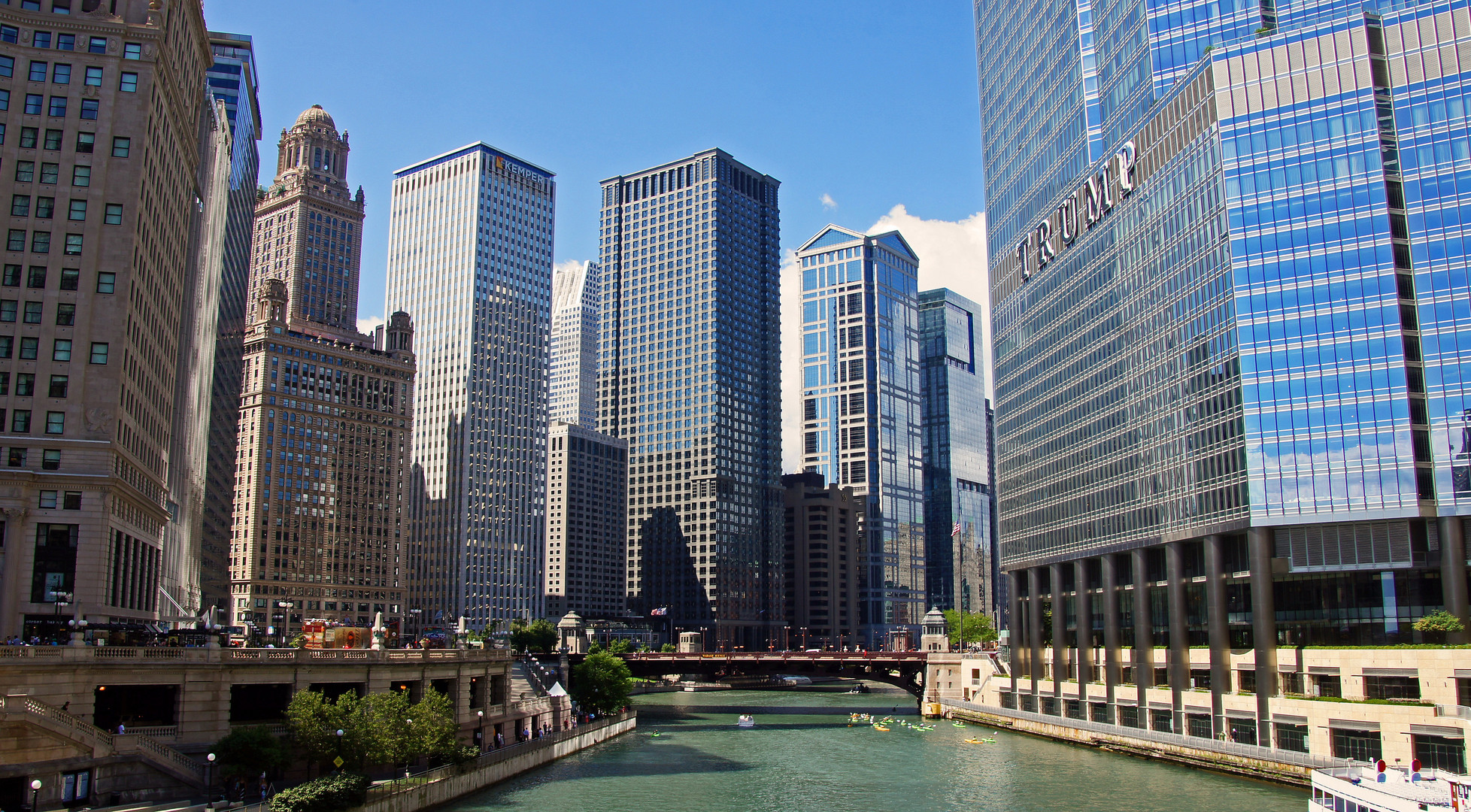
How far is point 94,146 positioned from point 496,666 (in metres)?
52.4

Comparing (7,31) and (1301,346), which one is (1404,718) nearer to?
(1301,346)

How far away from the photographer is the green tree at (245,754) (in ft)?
209

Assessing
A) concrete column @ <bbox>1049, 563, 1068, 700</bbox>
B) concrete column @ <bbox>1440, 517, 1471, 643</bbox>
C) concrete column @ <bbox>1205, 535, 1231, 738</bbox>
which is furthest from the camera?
concrete column @ <bbox>1049, 563, 1068, 700</bbox>

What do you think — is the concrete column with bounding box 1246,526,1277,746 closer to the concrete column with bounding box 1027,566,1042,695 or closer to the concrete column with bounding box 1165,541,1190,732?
the concrete column with bounding box 1165,541,1190,732

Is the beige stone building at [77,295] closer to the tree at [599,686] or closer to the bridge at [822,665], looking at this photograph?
the tree at [599,686]

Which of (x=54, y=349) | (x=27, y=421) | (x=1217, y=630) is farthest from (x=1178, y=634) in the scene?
(x=27, y=421)

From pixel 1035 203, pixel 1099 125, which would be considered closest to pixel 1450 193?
pixel 1099 125

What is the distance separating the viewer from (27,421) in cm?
8081

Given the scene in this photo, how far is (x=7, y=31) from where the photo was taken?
87.0 m

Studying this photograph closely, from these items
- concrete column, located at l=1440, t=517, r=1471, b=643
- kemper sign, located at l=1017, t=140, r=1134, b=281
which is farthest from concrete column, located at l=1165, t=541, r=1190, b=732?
kemper sign, located at l=1017, t=140, r=1134, b=281

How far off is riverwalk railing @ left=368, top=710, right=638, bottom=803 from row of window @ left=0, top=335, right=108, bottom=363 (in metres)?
37.1

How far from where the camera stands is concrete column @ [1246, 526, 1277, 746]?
97812mm

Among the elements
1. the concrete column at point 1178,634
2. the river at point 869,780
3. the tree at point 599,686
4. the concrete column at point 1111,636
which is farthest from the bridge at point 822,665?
the concrete column at point 1178,634

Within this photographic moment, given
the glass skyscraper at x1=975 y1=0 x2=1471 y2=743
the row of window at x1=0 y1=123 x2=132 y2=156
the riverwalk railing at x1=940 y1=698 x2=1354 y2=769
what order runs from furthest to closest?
the glass skyscraper at x1=975 y1=0 x2=1471 y2=743, the riverwalk railing at x1=940 y1=698 x2=1354 y2=769, the row of window at x1=0 y1=123 x2=132 y2=156
